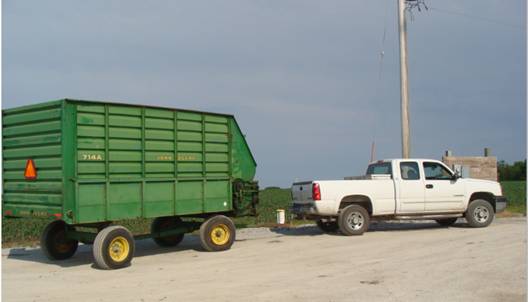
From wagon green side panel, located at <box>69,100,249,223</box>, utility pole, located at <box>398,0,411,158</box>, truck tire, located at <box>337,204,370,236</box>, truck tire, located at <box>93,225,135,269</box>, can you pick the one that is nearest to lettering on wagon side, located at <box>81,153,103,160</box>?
wagon green side panel, located at <box>69,100,249,223</box>

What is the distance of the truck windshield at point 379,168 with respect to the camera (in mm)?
16152

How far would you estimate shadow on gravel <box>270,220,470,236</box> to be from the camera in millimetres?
16719

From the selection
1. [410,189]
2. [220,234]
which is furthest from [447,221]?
[220,234]

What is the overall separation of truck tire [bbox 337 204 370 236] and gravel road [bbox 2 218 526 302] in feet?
1.49

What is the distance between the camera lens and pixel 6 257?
42.3ft

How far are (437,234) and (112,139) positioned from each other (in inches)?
359

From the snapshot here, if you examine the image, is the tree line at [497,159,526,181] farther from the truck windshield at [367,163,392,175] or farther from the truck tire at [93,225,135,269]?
the truck tire at [93,225,135,269]

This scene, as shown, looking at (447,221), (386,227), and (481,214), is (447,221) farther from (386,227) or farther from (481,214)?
(386,227)

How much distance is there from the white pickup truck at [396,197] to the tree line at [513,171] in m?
57.3

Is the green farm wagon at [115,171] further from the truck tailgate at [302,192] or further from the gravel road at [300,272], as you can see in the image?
the truck tailgate at [302,192]

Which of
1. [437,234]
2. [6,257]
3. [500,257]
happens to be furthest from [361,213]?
[6,257]

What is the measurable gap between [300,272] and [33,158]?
574cm

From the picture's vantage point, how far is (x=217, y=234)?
42.9 feet

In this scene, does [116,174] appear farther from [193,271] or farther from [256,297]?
[256,297]
